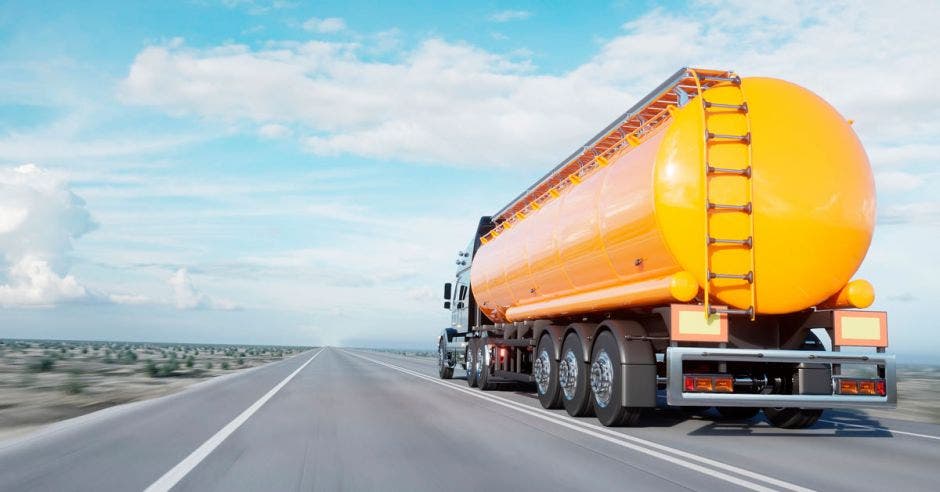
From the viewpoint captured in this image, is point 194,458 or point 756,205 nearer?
point 194,458

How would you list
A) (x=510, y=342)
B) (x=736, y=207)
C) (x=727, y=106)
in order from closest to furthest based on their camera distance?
(x=736, y=207) < (x=727, y=106) < (x=510, y=342)

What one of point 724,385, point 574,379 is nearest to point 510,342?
point 574,379

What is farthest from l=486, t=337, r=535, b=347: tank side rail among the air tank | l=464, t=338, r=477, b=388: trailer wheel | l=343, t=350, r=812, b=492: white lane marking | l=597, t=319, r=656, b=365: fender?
the air tank

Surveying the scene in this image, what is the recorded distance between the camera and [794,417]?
10.2 meters

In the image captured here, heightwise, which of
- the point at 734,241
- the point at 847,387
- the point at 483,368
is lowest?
the point at 483,368

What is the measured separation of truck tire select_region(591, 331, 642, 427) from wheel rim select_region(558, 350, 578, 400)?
2.17 ft

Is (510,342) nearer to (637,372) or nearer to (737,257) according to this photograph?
(637,372)

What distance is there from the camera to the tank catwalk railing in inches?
371

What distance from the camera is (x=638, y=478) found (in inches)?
249

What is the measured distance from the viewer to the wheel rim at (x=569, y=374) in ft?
36.6

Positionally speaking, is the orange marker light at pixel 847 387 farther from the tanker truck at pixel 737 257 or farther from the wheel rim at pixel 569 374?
the wheel rim at pixel 569 374

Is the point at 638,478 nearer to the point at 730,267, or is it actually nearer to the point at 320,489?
the point at 320,489

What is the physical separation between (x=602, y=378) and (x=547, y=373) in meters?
2.68

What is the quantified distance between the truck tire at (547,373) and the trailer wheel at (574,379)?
316mm
